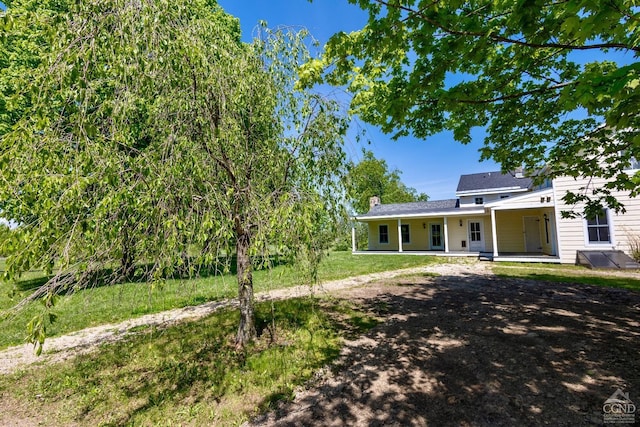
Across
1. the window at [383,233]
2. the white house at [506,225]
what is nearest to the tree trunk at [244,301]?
the white house at [506,225]

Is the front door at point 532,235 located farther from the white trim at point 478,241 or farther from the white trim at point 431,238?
the white trim at point 431,238

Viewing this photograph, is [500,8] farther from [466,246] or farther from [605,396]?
[466,246]

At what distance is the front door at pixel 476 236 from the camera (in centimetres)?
1738

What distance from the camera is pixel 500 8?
11.1ft

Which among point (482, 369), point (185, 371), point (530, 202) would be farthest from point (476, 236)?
point (185, 371)

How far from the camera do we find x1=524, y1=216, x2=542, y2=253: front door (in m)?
15.8

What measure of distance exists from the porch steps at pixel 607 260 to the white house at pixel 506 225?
0.19 metres

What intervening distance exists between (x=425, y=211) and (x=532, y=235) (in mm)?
5994

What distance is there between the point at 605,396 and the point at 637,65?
321 centimetres

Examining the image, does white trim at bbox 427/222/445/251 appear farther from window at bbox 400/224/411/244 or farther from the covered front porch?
window at bbox 400/224/411/244

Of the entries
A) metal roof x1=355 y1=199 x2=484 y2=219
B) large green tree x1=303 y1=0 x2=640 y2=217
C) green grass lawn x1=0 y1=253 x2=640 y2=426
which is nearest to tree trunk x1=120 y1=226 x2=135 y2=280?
green grass lawn x1=0 y1=253 x2=640 y2=426

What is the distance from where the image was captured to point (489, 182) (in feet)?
64.2

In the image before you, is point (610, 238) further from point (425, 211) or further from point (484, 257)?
point (425, 211)

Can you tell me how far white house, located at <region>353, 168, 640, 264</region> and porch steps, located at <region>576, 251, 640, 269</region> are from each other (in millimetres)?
193
